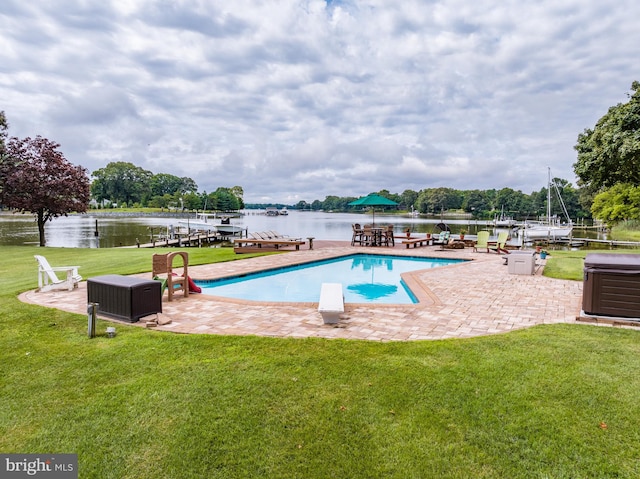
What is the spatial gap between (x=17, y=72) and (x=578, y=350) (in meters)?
22.6

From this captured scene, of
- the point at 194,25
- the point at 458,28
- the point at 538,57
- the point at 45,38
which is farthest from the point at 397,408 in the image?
the point at 538,57

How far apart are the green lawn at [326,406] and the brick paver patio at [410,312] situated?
57 centimetres

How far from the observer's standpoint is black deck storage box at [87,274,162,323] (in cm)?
537

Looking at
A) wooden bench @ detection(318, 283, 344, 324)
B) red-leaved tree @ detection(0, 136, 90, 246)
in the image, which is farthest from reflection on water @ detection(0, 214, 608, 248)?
wooden bench @ detection(318, 283, 344, 324)

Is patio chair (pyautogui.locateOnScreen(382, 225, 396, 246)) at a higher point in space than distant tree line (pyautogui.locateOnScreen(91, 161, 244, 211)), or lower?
lower

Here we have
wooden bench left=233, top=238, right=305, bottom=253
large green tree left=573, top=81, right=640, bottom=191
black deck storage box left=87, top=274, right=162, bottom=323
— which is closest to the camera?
black deck storage box left=87, top=274, right=162, bottom=323

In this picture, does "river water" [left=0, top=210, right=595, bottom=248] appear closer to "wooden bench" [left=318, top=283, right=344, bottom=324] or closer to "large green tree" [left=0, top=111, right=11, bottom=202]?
"large green tree" [left=0, top=111, right=11, bottom=202]

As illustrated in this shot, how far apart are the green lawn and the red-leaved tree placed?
1907 centimetres

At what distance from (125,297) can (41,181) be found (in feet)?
63.3

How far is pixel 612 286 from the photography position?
206 inches

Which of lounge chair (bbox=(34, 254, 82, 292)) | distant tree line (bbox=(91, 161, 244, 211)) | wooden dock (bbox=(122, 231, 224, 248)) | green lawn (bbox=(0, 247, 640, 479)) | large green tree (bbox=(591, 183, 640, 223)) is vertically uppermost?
distant tree line (bbox=(91, 161, 244, 211))

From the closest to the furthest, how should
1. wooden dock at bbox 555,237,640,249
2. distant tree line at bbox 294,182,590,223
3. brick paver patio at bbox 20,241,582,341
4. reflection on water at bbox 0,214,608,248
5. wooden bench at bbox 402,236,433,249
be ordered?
brick paver patio at bbox 20,241,582,341 < wooden bench at bbox 402,236,433,249 < wooden dock at bbox 555,237,640,249 < reflection on water at bbox 0,214,608,248 < distant tree line at bbox 294,182,590,223

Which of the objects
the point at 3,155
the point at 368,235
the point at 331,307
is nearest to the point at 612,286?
the point at 331,307

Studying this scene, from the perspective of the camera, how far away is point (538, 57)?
15164 millimetres
